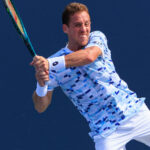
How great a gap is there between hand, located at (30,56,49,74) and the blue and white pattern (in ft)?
1.02

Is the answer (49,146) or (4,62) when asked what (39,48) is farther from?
(49,146)

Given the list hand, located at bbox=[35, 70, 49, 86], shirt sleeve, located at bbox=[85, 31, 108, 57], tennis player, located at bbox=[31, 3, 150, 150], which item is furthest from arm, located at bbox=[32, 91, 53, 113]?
shirt sleeve, located at bbox=[85, 31, 108, 57]

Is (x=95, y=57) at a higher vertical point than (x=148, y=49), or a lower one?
higher

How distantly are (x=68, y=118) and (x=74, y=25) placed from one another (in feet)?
3.81

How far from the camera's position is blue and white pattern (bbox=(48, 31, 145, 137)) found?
8.42 ft

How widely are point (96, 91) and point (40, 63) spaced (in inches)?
21.8

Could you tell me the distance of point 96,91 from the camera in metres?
2.60

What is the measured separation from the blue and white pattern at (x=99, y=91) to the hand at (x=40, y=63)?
31cm

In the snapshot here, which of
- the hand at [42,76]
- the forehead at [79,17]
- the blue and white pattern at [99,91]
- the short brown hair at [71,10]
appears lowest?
the blue and white pattern at [99,91]

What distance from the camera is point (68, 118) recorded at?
3.50 m

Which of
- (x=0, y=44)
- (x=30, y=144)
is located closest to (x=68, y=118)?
(x=30, y=144)

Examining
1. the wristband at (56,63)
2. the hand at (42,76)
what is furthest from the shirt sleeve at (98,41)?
the hand at (42,76)

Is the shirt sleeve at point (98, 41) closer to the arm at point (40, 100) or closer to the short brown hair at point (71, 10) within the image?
the short brown hair at point (71, 10)

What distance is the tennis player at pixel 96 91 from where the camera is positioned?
2.54 meters
